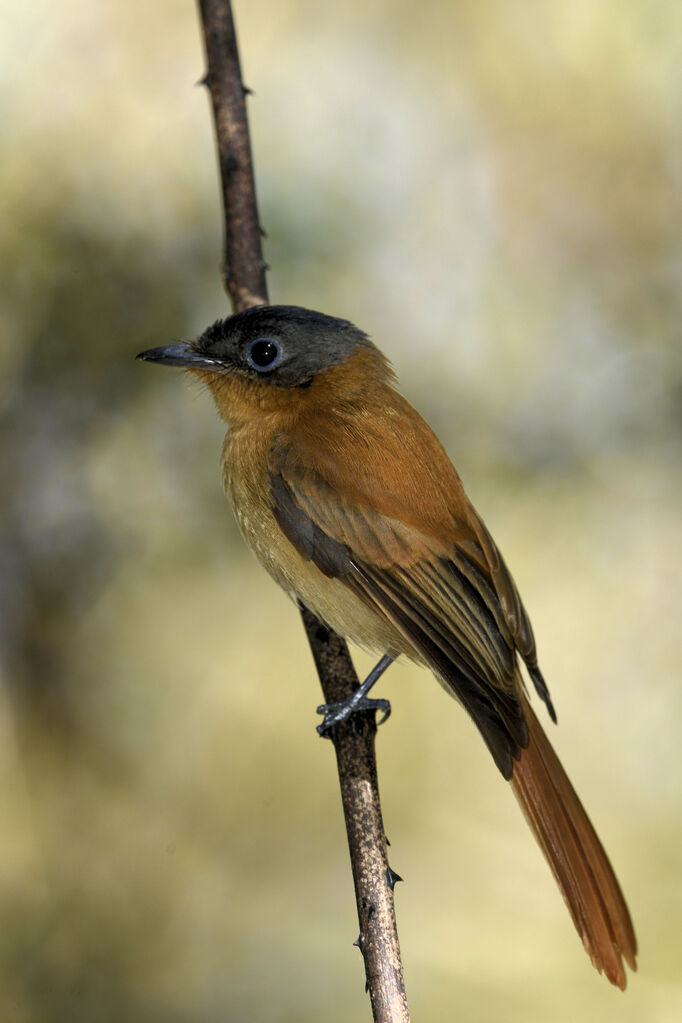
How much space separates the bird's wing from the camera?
2.61m

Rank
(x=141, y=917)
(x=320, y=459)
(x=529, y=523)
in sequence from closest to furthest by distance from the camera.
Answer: (x=320, y=459) → (x=141, y=917) → (x=529, y=523)

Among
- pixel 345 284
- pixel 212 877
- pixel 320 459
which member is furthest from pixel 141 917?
pixel 345 284

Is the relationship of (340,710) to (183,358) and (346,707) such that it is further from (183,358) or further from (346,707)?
(183,358)

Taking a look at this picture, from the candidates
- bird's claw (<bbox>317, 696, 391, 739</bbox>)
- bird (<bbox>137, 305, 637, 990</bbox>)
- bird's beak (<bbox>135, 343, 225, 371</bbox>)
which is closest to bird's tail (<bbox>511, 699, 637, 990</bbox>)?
bird (<bbox>137, 305, 637, 990</bbox>)

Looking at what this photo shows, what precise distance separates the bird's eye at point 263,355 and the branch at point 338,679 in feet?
1.10

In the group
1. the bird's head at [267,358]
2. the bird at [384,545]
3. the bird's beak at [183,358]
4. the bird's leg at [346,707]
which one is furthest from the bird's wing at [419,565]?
the bird's beak at [183,358]

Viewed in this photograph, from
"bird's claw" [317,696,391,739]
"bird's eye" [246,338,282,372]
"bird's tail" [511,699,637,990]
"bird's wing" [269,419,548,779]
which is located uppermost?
"bird's eye" [246,338,282,372]

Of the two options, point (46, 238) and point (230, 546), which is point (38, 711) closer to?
Result: point (230, 546)

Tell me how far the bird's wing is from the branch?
0.89 feet

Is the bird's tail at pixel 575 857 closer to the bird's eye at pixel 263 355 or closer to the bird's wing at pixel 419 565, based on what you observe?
the bird's wing at pixel 419 565

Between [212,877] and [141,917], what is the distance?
11.5 inches

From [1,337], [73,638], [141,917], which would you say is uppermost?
[1,337]

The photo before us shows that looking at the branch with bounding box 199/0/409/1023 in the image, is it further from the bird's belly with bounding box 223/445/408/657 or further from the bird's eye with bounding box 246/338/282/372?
the bird's eye with bounding box 246/338/282/372

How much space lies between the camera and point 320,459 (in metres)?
2.78
